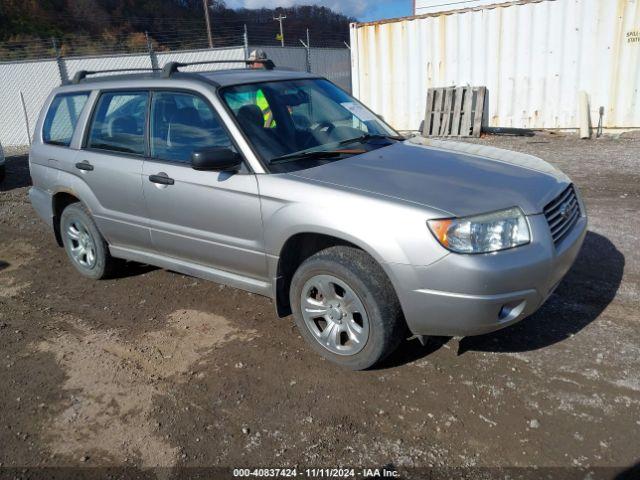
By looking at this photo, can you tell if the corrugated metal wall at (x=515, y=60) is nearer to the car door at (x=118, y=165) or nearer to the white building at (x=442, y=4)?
the white building at (x=442, y=4)

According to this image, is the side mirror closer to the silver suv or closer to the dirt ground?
the silver suv

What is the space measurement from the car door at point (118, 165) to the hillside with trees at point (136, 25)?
99.4 feet

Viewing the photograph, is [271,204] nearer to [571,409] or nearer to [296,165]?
[296,165]

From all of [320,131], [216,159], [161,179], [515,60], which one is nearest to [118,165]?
[161,179]

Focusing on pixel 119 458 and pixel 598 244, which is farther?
pixel 598 244

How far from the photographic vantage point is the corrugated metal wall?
10.3 meters

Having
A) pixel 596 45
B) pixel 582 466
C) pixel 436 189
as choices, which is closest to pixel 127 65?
pixel 596 45

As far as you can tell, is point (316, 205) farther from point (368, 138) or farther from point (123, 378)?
point (123, 378)

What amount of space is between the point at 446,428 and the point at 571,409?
0.70 m

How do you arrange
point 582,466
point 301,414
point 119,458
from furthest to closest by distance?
point 301,414, point 119,458, point 582,466

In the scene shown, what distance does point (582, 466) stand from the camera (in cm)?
254

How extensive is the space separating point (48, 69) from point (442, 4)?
43.2 ft

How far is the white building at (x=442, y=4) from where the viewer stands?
60.7ft

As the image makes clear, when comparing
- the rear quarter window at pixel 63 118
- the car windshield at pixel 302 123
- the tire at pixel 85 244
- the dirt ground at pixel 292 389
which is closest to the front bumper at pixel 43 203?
the tire at pixel 85 244
